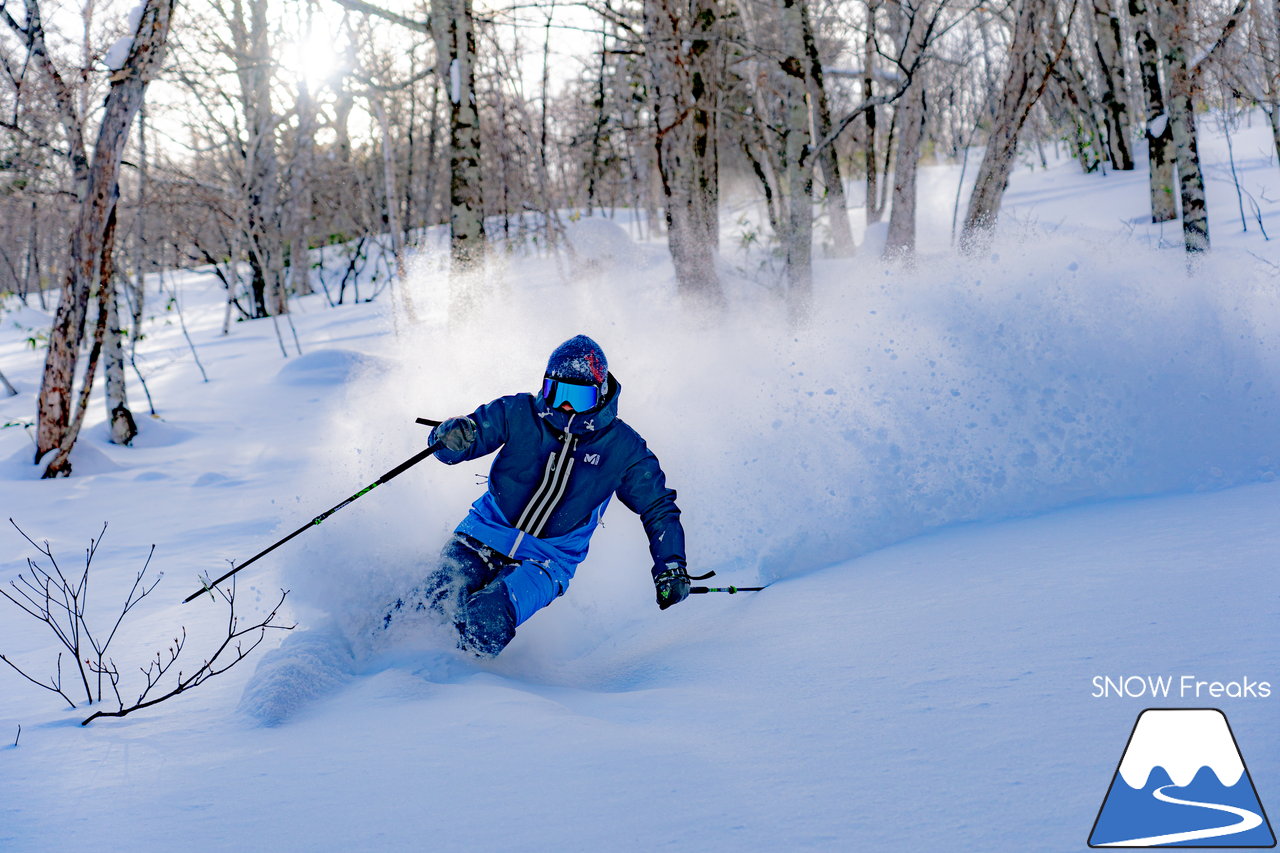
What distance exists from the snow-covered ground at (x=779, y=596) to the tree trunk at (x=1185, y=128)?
23.9 inches

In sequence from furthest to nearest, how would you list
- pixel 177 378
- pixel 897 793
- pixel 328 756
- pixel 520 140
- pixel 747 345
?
pixel 520 140
pixel 177 378
pixel 747 345
pixel 328 756
pixel 897 793

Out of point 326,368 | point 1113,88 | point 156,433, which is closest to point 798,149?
point 326,368

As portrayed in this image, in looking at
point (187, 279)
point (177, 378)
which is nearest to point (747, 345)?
point (177, 378)

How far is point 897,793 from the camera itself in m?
2.07

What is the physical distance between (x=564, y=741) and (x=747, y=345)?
16.3 feet

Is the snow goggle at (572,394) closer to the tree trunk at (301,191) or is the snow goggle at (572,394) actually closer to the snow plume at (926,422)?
the snow plume at (926,422)

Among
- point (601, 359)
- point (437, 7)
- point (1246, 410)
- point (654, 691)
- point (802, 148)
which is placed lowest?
point (654, 691)

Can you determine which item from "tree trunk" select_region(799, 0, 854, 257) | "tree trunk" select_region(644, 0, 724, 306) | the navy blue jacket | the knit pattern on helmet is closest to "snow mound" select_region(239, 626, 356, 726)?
the navy blue jacket

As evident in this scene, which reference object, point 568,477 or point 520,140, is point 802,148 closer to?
point 568,477

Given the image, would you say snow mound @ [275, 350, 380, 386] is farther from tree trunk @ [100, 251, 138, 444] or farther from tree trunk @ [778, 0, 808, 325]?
tree trunk @ [778, 0, 808, 325]

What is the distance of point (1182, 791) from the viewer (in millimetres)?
2098

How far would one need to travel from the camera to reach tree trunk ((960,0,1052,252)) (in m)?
8.38

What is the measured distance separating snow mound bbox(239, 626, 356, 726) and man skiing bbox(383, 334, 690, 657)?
0.30m

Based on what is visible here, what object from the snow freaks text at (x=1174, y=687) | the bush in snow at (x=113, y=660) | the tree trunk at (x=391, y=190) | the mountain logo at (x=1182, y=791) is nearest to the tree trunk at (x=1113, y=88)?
the tree trunk at (x=391, y=190)
